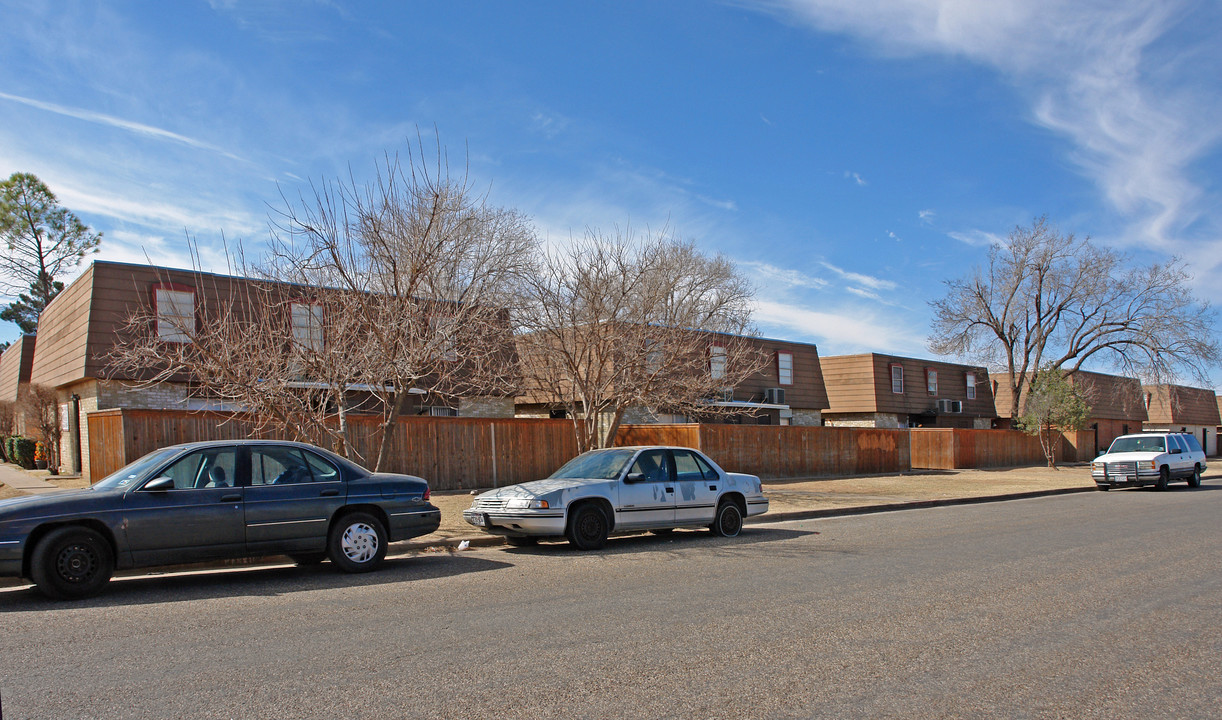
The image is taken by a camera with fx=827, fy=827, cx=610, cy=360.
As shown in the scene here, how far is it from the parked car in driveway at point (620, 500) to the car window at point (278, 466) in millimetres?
2837

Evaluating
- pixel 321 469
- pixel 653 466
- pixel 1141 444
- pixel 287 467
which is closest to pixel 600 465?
pixel 653 466

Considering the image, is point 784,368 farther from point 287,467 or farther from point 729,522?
point 287,467

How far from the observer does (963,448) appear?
3472 centimetres

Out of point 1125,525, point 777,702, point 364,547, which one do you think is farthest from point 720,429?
point 777,702

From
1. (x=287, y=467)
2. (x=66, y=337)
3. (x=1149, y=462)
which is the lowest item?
(x=1149, y=462)

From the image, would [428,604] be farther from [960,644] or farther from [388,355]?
[388,355]

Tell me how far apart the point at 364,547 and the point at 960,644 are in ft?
20.9

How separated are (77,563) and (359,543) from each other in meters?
2.73

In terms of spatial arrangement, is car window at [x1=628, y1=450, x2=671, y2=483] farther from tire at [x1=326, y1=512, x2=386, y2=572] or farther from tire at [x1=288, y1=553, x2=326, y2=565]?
tire at [x1=288, y1=553, x2=326, y2=565]

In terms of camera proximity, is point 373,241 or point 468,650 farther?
point 373,241

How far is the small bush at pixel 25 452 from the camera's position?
2394 centimetres

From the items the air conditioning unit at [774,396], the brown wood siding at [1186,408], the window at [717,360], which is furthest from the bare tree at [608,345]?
the brown wood siding at [1186,408]

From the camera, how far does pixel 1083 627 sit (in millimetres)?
6855

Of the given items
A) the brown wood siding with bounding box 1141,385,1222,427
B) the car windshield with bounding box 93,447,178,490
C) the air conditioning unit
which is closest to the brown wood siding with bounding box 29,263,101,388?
the car windshield with bounding box 93,447,178,490
